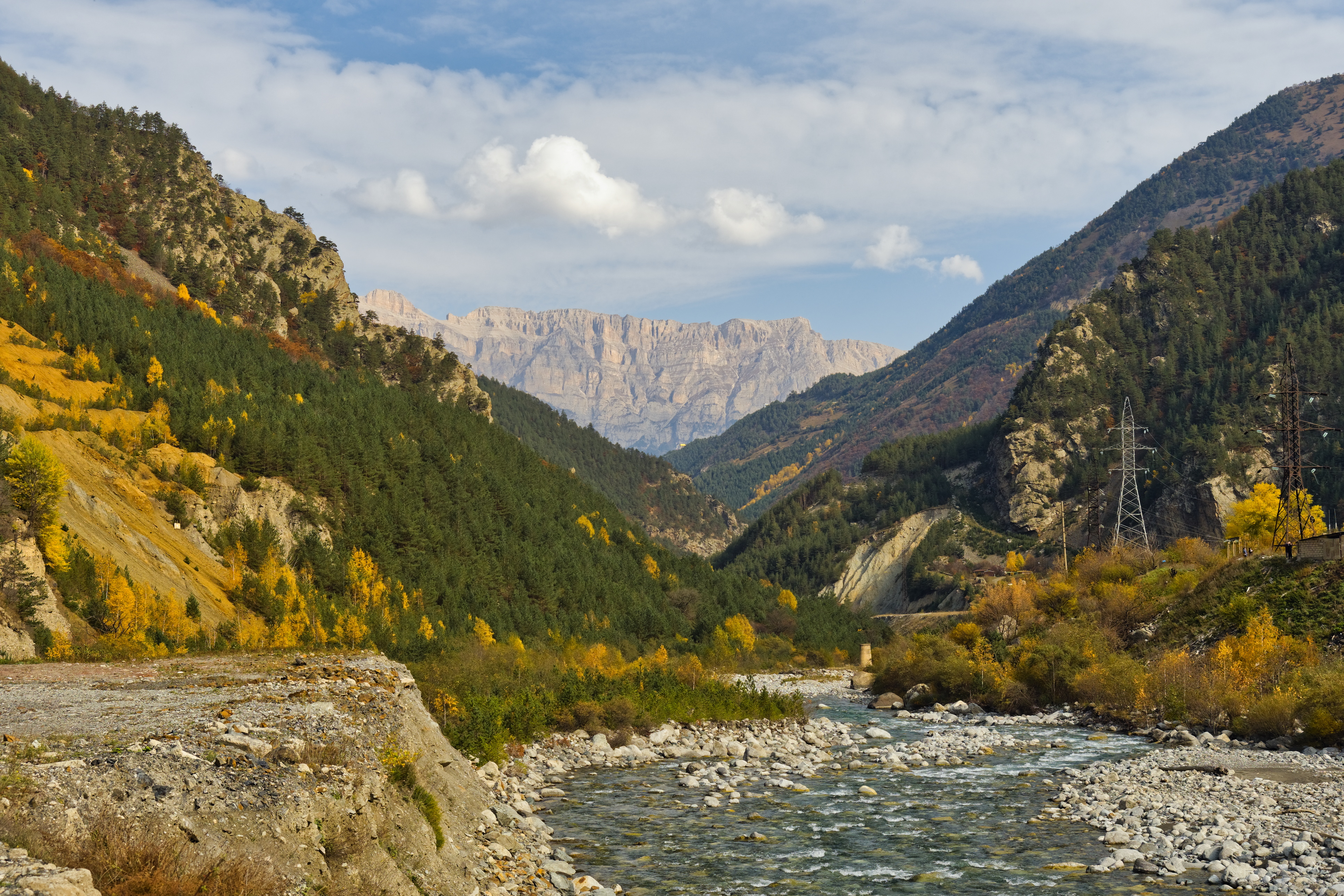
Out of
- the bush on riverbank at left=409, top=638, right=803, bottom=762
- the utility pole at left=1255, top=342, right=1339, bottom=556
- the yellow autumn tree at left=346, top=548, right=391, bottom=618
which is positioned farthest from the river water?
the yellow autumn tree at left=346, top=548, right=391, bottom=618

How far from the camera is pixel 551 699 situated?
187 feet

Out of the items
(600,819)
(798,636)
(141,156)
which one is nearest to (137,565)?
(600,819)

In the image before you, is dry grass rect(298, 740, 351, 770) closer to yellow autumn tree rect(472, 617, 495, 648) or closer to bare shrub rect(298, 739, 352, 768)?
bare shrub rect(298, 739, 352, 768)

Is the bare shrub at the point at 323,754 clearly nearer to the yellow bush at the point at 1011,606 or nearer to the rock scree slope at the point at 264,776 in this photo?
the rock scree slope at the point at 264,776

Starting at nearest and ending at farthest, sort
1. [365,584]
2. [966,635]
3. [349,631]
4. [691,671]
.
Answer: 1. [349,631]
2. [365,584]
3. [691,671]
4. [966,635]

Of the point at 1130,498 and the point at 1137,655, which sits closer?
the point at 1137,655

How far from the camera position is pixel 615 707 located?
192 ft

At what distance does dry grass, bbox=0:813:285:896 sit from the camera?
37.3 feet

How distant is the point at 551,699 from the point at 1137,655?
4580cm

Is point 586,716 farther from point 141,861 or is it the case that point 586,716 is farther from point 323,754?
point 141,861

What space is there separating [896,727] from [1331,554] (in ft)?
109

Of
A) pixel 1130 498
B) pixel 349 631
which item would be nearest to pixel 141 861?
pixel 349 631

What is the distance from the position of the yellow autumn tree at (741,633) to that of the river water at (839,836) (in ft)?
304

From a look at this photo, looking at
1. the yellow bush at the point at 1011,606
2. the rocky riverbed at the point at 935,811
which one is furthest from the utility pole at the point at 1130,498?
the rocky riverbed at the point at 935,811
